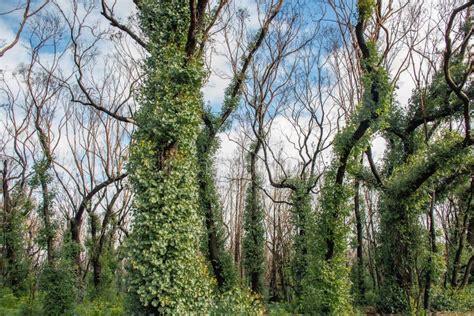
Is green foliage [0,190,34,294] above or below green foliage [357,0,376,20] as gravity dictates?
below

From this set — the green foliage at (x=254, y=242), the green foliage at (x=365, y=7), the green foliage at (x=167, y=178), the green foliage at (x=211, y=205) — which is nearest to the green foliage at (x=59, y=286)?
the green foliage at (x=211, y=205)

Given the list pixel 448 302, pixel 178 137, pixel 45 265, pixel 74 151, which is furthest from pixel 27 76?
pixel 448 302

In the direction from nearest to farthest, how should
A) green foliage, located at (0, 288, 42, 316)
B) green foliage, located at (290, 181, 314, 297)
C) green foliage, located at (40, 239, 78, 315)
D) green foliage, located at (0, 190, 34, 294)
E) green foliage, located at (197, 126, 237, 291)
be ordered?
green foliage, located at (0, 288, 42, 316), green foliage, located at (40, 239, 78, 315), green foliage, located at (197, 126, 237, 291), green foliage, located at (290, 181, 314, 297), green foliage, located at (0, 190, 34, 294)

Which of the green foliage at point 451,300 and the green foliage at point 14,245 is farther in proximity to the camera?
the green foliage at point 14,245

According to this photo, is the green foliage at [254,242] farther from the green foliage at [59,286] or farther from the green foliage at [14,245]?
the green foliage at [14,245]

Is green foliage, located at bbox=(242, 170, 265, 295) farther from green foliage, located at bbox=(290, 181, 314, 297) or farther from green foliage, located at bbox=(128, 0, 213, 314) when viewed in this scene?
green foliage, located at bbox=(128, 0, 213, 314)

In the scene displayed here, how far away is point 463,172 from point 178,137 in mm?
10204

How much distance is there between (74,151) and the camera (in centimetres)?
2102

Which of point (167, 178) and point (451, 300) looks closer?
point (167, 178)

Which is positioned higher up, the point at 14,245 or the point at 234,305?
the point at 14,245

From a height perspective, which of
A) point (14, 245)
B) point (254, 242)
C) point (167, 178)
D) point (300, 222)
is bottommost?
point (14, 245)

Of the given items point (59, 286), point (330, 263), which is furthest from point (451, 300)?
point (59, 286)

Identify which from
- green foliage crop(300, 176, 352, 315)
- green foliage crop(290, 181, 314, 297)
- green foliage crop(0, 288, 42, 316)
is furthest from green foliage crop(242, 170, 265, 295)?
green foliage crop(0, 288, 42, 316)

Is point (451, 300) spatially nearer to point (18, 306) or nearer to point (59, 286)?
point (59, 286)
